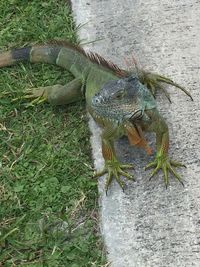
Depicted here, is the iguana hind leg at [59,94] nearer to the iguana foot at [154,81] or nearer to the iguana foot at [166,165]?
the iguana foot at [154,81]

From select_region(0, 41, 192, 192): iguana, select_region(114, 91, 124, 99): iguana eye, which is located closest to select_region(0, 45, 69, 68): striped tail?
select_region(0, 41, 192, 192): iguana

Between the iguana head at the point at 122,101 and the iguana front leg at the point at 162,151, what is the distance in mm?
109

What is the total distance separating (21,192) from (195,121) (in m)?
1.06

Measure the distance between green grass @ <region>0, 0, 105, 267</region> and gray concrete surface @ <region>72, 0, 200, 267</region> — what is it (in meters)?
0.10

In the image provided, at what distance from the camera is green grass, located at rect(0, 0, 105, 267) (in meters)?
2.97

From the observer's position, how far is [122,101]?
2992 mm

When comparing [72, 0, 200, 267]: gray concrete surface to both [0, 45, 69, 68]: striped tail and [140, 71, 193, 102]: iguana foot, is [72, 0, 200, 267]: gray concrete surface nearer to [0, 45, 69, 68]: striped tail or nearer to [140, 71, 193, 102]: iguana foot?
[140, 71, 193, 102]: iguana foot

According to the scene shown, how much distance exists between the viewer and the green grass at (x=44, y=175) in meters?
2.97

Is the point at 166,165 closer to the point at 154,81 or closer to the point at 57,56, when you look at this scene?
the point at 154,81

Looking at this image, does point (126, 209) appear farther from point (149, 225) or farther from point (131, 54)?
point (131, 54)

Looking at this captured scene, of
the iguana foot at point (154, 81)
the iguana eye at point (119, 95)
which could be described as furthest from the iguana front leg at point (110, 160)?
the iguana foot at point (154, 81)

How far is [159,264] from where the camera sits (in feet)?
9.23

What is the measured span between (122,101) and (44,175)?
2.20 ft

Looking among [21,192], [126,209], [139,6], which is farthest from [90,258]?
[139,6]
